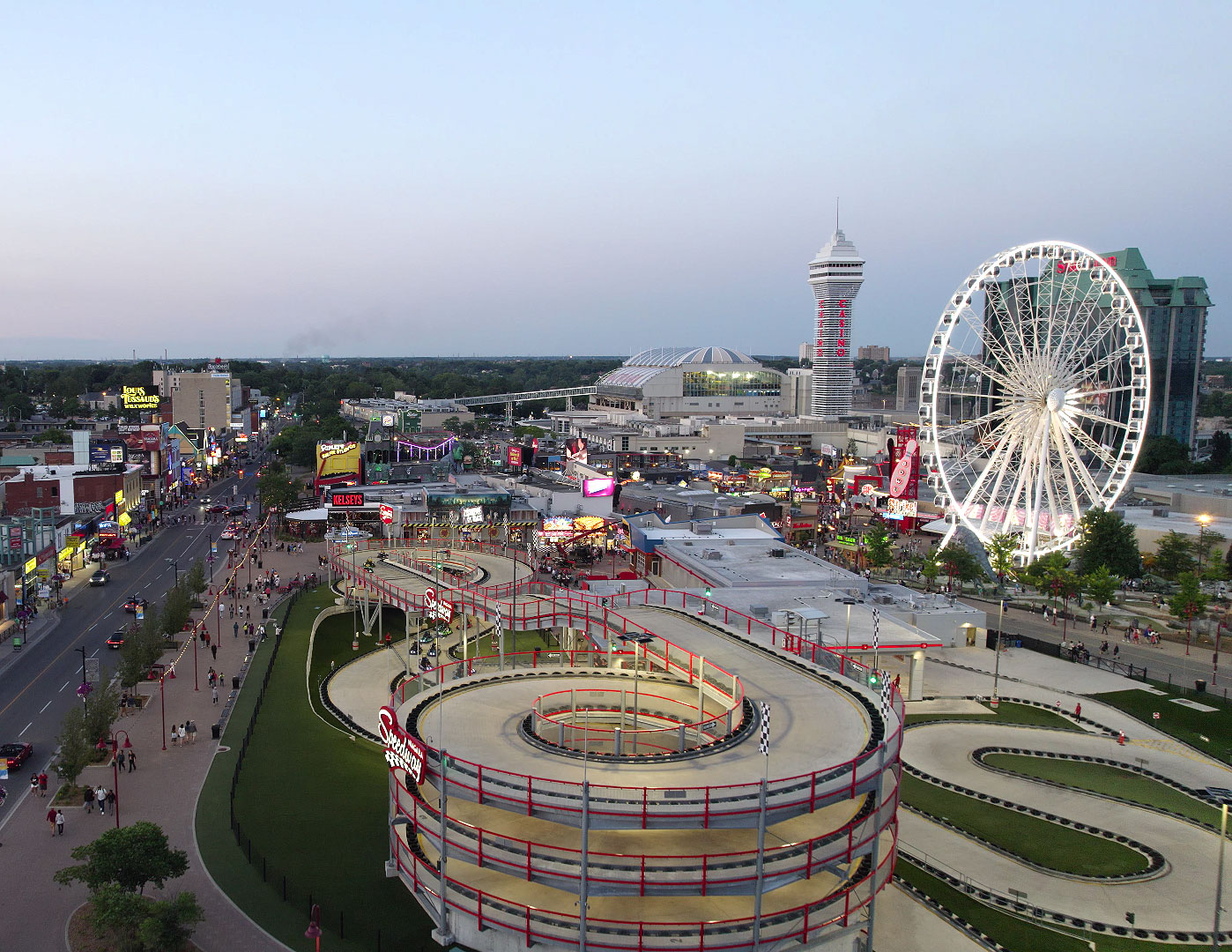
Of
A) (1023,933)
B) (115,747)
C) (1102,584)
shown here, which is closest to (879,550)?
(1102,584)

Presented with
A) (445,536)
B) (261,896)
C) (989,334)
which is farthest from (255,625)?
(989,334)

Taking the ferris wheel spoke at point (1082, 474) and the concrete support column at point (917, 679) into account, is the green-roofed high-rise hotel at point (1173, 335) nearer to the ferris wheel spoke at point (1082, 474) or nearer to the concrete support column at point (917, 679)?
the ferris wheel spoke at point (1082, 474)

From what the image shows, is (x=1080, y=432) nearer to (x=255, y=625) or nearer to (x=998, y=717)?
(x=998, y=717)

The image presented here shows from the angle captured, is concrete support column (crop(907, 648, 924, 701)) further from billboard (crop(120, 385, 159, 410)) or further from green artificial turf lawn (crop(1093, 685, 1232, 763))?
billboard (crop(120, 385, 159, 410))

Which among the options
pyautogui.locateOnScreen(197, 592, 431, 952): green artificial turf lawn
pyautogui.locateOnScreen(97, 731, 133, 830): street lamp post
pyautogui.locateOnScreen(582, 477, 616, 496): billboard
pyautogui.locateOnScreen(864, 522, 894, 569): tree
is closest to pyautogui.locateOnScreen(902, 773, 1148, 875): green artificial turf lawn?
pyautogui.locateOnScreen(197, 592, 431, 952): green artificial turf lawn

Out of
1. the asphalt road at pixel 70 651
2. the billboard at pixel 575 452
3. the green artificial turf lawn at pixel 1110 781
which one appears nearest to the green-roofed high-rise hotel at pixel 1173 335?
the billboard at pixel 575 452
